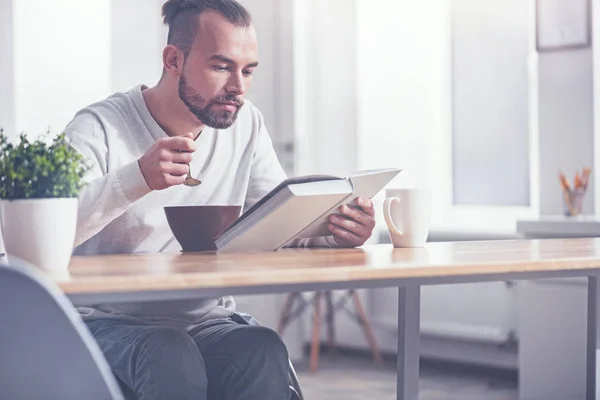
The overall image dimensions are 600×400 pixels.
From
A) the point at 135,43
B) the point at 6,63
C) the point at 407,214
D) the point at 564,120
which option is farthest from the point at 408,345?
the point at 135,43

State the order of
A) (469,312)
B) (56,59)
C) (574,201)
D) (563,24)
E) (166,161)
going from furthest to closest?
(469,312)
(563,24)
(574,201)
(56,59)
(166,161)

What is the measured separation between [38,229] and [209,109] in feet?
2.72

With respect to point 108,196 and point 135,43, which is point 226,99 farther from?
point 135,43

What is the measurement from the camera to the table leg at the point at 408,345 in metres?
1.66

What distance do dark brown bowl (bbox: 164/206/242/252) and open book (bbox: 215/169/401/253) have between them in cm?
6

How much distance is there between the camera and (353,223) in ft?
5.76

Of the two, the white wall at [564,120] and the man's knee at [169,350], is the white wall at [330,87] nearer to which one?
the white wall at [564,120]

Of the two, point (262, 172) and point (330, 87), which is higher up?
point (330, 87)

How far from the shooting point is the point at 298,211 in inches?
61.4

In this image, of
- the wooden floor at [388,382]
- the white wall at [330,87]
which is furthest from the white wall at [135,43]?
the wooden floor at [388,382]

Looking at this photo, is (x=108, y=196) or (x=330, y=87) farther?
(x=330, y=87)

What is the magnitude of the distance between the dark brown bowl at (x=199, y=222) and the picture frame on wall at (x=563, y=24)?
2.66 metres

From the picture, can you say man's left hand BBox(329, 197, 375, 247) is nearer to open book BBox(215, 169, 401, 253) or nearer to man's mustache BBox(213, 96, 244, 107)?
open book BBox(215, 169, 401, 253)

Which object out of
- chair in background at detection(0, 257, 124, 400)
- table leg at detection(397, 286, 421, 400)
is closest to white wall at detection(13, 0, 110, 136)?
table leg at detection(397, 286, 421, 400)
